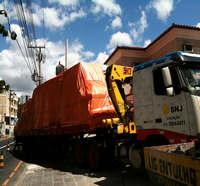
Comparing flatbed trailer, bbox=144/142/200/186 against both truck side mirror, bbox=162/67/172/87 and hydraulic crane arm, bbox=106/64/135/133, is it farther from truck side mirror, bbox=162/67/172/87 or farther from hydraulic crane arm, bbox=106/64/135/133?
hydraulic crane arm, bbox=106/64/135/133

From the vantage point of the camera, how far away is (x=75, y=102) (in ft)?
40.0

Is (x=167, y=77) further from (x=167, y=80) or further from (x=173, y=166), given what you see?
(x=173, y=166)

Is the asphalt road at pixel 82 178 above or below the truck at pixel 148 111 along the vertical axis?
below

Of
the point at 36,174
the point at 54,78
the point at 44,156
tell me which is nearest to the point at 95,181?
the point at 36,174

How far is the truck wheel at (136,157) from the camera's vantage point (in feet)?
29.2

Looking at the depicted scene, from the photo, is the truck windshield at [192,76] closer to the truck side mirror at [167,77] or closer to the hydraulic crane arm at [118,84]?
the truck side mirror at [167,77]

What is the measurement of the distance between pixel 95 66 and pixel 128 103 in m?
2.67

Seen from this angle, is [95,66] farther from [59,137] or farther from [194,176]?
[194,176]

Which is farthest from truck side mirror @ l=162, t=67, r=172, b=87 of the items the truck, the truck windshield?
the truck windshield

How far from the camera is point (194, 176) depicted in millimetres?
3746

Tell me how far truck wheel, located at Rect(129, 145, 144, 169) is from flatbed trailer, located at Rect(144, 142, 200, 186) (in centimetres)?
371

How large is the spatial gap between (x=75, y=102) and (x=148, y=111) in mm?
4005

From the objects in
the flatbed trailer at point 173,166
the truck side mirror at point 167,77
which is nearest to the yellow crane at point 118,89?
the truck side mirror at point 167,77

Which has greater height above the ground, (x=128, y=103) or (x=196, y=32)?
(x=196, y=32)
